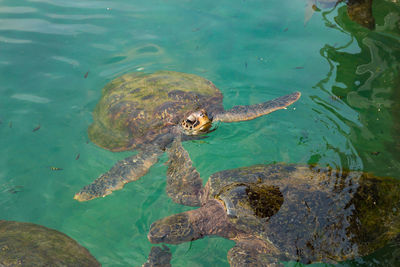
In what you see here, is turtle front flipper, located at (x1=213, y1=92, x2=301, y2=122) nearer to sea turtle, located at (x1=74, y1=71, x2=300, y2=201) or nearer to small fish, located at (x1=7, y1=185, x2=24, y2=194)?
sea turtle, located at (x1=74, y1=71, x2=300, y2=201)

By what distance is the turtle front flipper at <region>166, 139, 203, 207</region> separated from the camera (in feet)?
12.4

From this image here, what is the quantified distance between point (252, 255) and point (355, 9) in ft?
20.6

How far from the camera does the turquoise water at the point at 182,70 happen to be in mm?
3953

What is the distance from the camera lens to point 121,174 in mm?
4254

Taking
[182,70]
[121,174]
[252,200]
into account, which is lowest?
[121,174]

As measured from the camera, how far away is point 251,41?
6.56m

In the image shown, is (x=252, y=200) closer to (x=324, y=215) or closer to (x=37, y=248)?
(x=324, y=215)

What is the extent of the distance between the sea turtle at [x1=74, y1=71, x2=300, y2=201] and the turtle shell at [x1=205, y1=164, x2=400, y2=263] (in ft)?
6.26

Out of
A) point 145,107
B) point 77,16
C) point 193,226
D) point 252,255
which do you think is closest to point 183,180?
point 193,226

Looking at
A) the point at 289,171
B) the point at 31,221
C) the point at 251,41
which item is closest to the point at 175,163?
the point at 289,171

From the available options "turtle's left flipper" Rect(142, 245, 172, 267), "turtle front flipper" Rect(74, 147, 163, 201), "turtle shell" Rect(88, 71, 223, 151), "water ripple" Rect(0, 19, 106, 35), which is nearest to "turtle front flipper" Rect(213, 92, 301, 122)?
"turtle shell" Rect(88, 71, 223, 151)

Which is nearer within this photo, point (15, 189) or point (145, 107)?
point (15, 189)

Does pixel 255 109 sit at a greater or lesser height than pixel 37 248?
greater

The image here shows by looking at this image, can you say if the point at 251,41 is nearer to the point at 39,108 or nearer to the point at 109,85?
the point at 109,85
